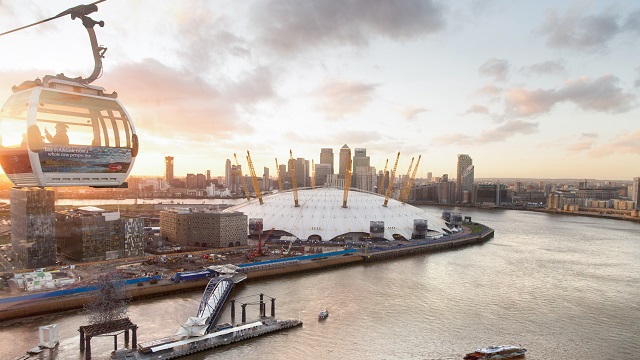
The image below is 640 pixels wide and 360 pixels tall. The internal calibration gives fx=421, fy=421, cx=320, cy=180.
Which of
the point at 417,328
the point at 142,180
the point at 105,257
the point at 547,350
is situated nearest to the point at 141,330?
the point at 417,328

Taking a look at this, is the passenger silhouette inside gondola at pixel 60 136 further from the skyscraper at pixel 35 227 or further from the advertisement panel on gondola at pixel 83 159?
the skyscraper at pixel 35 227

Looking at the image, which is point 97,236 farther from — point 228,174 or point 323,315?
point 228,174

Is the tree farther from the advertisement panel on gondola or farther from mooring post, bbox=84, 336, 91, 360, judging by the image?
the advertisement panel on gondola

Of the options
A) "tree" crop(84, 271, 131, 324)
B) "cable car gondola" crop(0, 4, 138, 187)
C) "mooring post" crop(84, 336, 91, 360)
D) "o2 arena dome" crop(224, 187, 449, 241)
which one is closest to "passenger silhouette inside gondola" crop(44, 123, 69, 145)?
"cable car gondola" crop(0, 4, 138, 187)

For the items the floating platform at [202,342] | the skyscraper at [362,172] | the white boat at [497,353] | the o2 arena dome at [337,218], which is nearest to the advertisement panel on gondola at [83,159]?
the floating platform at [202,342]

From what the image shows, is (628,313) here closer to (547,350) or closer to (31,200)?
(547,350)

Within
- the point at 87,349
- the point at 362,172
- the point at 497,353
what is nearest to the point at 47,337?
the point at 87,349
